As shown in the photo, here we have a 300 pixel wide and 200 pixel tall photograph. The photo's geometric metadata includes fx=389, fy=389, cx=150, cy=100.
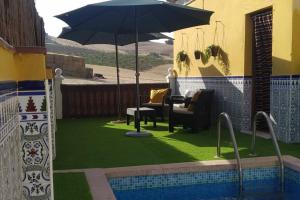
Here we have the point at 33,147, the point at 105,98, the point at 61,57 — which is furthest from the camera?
the point at 61,57

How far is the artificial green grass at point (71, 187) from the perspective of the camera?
3863 millimetres

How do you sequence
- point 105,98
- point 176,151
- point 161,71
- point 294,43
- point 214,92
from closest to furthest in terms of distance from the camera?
point 176,151 < point 294,43 < point 214,92 < point 105,98 < point 161,71

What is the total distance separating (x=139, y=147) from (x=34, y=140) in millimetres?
4389

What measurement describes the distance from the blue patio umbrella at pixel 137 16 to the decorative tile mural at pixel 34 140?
472 cm

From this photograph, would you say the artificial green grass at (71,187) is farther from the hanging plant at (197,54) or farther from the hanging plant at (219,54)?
the hanging plant at (197,54)

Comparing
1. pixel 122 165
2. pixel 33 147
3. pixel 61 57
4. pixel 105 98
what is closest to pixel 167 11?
pixel 122 165

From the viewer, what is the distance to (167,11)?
301 inches

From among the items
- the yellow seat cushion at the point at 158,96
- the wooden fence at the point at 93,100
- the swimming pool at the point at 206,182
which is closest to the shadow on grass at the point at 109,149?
the swimming pool at the point at 206,182

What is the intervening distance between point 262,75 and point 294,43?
1.49m

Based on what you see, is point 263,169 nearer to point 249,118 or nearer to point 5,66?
point 249,118

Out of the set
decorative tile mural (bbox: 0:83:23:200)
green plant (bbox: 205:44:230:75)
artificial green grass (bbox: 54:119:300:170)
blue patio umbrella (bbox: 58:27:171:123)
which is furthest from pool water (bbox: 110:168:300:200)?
blue patio umbrella (bbox: 58:27:171:123)

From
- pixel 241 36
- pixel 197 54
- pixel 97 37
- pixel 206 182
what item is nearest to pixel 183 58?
pixel 197 54

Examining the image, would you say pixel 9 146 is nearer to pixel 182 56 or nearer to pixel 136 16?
pixel 136 16

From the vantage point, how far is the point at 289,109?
22.7 feet
